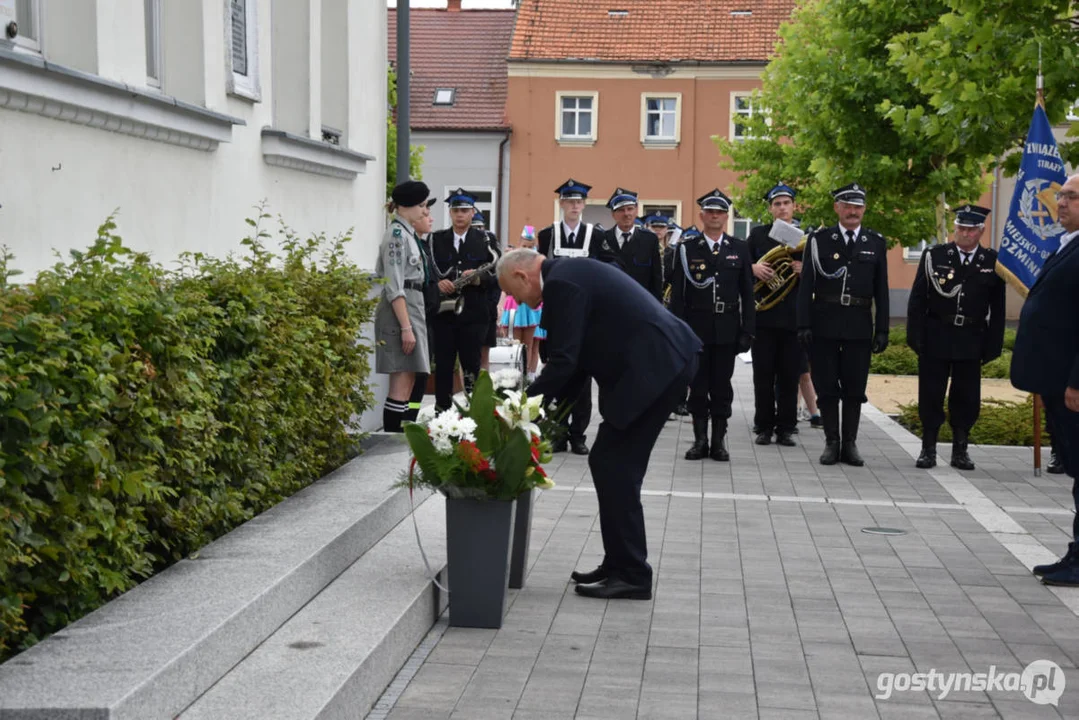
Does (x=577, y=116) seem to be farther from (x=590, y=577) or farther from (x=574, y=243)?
(x=590, y=577)

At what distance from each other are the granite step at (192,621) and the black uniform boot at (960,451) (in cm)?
603

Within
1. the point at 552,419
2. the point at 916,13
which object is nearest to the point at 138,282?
the point at 552,419

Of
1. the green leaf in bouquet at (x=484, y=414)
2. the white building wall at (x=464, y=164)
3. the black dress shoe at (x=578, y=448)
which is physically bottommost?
the black dress shoe at (x=578, y=448)

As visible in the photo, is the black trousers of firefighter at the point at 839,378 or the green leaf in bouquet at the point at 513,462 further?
the black trousers of firefighter at the point at 839,378

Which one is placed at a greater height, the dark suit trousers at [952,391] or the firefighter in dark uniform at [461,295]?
the firefighter in dark uniform at [461,295]

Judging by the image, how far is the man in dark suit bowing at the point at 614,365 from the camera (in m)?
6.42

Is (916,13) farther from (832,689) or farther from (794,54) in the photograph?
(832,689)

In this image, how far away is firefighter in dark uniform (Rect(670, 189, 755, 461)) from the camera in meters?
11.8

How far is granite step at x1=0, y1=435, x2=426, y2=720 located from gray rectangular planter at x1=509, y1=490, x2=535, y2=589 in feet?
2.27

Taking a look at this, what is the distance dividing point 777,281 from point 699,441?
77.1 inches

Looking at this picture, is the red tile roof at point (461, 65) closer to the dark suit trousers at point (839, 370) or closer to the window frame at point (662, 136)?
the window frame at point (662, 136)

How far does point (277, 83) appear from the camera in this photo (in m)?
11.1

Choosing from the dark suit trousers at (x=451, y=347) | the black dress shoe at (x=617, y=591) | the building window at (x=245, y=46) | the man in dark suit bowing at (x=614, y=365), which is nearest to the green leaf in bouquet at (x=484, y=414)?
the man in dark suit bowing at (x=614, y=365)

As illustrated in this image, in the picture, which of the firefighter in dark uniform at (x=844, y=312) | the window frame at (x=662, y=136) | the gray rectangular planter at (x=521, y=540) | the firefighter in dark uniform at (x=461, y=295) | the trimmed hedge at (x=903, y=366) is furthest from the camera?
the window frame at (x=662, y=136)
